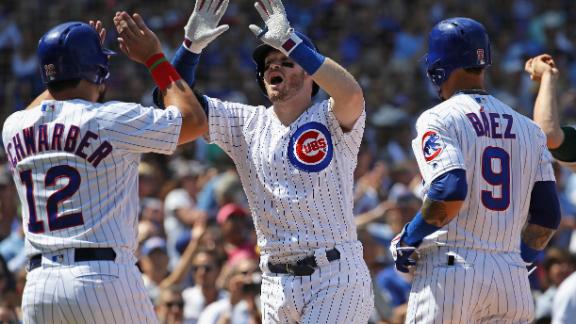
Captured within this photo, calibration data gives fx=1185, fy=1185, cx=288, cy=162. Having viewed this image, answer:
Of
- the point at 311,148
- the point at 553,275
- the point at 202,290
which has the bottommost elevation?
the point at 553,275

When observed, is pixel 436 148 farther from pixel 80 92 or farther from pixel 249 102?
pixel 249 102

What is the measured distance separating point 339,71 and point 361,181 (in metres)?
6.96

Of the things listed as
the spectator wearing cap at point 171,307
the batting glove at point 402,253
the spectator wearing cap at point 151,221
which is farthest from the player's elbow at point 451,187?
the spectator wearing cap at point 151,221

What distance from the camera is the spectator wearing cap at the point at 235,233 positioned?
10203 millimetres

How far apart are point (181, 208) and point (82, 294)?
6511 mm

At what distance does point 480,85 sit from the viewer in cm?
587

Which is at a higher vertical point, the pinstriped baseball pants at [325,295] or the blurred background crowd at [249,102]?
the blurred background crowd at [249,102]

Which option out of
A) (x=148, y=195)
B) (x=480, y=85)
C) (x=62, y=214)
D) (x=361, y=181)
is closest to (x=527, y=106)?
(x=361, y=181)

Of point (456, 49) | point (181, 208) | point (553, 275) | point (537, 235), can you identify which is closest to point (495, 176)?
point (537, 235)

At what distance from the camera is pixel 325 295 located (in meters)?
5.63

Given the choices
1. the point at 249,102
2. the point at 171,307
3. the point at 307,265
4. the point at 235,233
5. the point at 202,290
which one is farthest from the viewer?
the point at 249,102

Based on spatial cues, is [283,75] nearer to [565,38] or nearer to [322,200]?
[322,200]

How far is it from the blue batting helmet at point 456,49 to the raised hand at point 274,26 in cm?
74

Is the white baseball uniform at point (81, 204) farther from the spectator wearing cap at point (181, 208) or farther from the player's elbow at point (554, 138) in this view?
the spectator wearing cap at point (181, 208)
